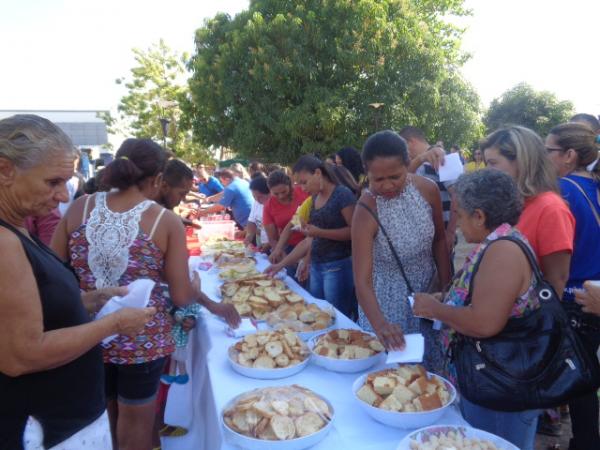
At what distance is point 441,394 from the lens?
1.42m

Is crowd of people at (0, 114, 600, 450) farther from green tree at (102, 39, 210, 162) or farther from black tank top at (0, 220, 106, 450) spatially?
green tree at (102, 39, 210, 162)

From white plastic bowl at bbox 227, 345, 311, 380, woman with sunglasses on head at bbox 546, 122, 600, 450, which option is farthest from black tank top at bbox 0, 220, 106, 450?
woman with sunglasses on head at bbox 546, 122, 600, 450

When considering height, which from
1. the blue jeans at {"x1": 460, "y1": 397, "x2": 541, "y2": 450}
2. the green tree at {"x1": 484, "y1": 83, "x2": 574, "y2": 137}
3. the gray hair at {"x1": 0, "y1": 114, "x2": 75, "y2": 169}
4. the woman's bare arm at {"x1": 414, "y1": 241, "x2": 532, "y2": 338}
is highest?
the green tree at {"x1": 484, "y1": 83, "x2": 574, "y2": 137}

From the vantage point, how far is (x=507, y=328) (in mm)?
1366

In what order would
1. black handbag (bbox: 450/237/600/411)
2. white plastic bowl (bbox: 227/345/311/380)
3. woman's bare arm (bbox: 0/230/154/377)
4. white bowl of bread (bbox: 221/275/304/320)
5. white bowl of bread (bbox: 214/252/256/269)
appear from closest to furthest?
woman's bare arm (bbox: 0/230/154/377), black handbag (bbox: 450/237/600/411), white plastic bowl (bbox: 227/345/311/380), white bowl of bread (bbox: 221/275/304/320), white bowl of bread (bbox: 214/252/256/269)

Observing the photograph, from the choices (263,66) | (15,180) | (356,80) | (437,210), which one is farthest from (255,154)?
(15,180)

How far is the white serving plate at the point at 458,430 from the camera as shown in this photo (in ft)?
3.91

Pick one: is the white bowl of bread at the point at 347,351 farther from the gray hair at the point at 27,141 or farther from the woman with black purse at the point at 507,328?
the gray hair at the point at 27,141

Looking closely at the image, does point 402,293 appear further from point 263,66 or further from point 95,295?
point 263,66

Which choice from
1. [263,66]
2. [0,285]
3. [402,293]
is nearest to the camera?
[0,285]

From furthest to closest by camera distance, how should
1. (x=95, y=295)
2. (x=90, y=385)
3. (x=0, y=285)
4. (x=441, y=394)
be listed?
(x=95, y=295) → (x=441, y=394) → (x=90, y=385) → (x=0, y=285)

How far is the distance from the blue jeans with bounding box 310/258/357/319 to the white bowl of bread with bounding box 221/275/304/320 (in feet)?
1.20

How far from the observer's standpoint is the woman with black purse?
132cm

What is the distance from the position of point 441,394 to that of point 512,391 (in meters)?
0.21
